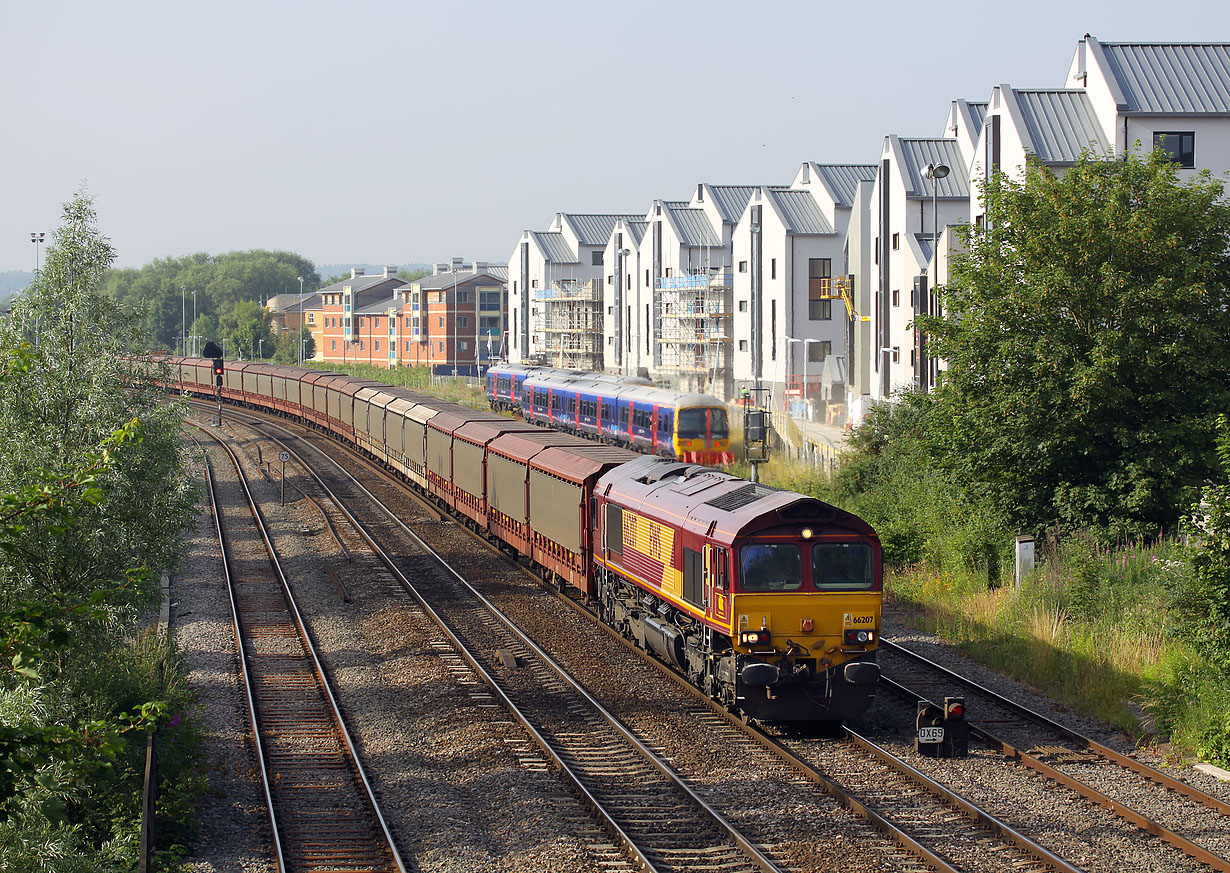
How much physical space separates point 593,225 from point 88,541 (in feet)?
283

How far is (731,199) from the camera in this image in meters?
79.2

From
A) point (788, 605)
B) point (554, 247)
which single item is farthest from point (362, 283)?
point (788, 605)

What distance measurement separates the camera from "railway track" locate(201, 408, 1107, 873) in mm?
11570

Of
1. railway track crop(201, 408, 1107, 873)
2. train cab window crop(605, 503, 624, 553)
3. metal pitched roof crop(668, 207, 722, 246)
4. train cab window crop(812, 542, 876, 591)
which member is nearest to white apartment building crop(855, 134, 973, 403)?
metal pitched roof crop(668, 207, 722, 246)

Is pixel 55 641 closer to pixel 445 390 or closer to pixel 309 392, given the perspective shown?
pixel 309 392

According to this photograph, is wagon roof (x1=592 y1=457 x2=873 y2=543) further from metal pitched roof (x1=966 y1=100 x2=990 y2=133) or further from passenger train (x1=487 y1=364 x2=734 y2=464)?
metal pitched roof (x1=966 y1=100 x2=990 y2=133)

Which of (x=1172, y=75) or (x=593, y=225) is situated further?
(x=593, y=225)

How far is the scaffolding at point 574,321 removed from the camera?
304 feet

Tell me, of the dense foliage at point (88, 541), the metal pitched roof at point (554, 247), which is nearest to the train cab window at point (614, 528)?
the dense foliage at point (88, 541)

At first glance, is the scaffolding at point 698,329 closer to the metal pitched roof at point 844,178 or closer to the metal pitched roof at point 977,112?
the metal pitched roof at point 844,178

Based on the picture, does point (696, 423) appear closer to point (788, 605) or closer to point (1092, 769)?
point (788, 605)

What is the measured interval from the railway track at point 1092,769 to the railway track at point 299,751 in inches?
288

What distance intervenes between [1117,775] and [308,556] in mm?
21297

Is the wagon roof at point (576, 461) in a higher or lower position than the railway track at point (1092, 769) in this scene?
higher
